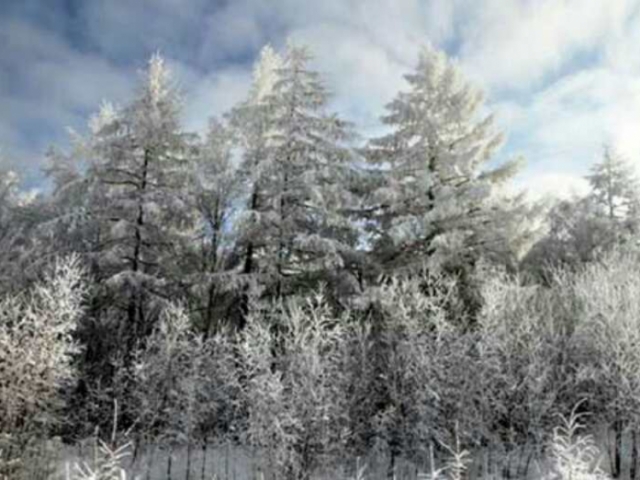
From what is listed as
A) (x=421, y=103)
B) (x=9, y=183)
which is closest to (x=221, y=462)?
(x=421, y=103)

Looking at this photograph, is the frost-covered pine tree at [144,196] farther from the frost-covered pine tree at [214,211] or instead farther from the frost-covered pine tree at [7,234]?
the frost-covered pine tree at [7,234]

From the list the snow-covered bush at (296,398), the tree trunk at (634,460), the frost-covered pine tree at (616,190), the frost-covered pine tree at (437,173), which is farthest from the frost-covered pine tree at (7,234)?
the frost-covered pine tree at (616,190)

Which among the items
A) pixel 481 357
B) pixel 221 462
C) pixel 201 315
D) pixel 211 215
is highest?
pixel 211 215

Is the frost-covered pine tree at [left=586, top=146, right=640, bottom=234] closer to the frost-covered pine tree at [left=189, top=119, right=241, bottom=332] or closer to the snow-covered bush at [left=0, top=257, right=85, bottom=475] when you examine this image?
the frost-covered pine tree at [left=189, top=119, right=241, bottom=332]

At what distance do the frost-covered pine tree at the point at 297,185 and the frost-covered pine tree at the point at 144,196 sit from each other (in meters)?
2.70

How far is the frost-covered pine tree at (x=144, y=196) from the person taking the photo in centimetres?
2156

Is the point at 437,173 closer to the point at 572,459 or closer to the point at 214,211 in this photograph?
the point at 214,211

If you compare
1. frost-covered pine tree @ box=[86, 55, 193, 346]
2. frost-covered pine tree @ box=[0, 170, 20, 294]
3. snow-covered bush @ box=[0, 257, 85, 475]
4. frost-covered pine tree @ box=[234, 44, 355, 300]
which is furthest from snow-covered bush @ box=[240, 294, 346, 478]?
frost-covered pine tree @ box=[0, 170, 20, 294]

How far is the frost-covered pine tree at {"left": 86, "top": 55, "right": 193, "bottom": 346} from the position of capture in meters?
21.6

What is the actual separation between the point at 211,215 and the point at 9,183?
1148cm

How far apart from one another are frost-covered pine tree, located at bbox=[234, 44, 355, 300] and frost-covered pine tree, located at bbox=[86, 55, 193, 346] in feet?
8.85

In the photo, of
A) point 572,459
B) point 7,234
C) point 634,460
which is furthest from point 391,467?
point 7,234

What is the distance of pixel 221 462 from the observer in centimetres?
2117

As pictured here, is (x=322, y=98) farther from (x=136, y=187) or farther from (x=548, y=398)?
(x=548, y=398)
